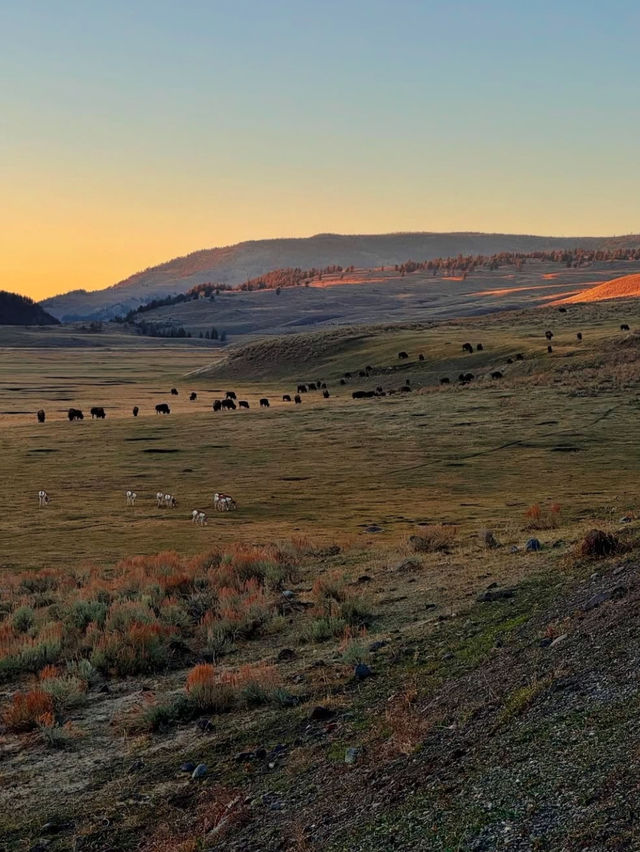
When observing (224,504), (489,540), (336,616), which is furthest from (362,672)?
(224,504)

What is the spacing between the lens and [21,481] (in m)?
42.4

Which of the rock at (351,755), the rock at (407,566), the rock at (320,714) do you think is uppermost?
the rock at (351,755)

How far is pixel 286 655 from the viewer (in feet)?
49.6

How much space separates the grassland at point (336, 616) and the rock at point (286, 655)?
9 cm

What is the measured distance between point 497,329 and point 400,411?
185 ft

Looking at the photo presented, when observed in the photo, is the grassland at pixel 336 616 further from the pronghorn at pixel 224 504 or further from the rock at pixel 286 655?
the pronghorn at pixel 224 504

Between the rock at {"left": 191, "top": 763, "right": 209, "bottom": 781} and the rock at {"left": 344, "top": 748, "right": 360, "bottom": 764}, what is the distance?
173 centimetres

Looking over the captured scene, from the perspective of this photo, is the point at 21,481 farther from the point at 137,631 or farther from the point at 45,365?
the point at 45,365

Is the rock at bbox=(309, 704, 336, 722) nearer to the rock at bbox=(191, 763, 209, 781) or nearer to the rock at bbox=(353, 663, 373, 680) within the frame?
the rock at bbox=(353, 663, 373, 680)

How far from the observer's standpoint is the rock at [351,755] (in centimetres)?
1008

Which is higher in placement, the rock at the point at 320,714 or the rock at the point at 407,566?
the rock at the point at 320,714

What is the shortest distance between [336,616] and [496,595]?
2.79 meters

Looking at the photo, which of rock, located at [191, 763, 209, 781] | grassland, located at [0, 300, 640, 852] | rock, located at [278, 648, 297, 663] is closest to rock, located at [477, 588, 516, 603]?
grassland, located at [0, 300, 640, 852]

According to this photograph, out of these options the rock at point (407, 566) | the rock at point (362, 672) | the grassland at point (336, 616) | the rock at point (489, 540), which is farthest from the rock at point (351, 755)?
the rock at point (489, 540)
